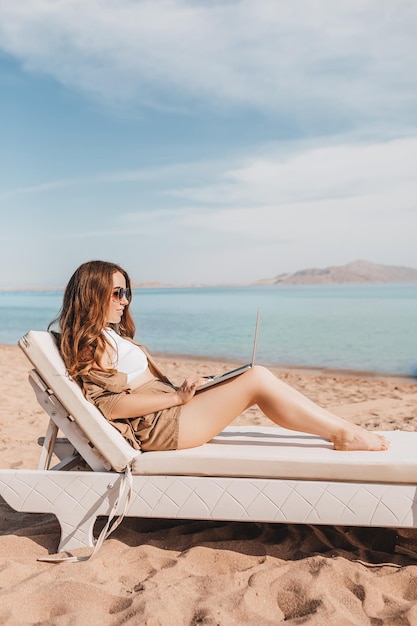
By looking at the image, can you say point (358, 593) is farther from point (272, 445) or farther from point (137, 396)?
point (137, 396)

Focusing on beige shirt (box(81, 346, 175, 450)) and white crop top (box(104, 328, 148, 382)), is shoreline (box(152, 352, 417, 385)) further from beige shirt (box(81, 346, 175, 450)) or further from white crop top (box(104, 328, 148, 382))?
beige shirt (box(81, 346, 175, 450))

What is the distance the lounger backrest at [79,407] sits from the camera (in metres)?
3.43

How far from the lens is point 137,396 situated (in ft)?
12.1

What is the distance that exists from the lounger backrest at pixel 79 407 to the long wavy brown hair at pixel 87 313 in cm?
16

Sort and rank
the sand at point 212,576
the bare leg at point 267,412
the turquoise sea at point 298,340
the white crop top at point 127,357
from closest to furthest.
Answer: the sand at point 212,576
the bare leg at point 267,412
the white crop top at point 127,357
the turquoise sea at point 298,340

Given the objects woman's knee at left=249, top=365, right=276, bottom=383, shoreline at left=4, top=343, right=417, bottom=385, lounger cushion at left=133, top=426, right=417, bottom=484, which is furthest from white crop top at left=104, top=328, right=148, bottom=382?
shoreline at left=4, top=343, right=417, bottom=385

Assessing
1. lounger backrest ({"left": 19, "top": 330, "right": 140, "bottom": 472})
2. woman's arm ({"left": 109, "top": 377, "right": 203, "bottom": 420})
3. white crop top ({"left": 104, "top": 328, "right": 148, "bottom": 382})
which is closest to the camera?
lounger backrest ({"left": 19, "top": 330, "right": 140, "bottom": 472})

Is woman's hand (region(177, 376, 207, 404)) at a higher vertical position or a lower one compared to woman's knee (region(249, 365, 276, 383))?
lower

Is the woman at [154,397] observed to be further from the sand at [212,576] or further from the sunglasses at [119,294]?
the sand at [212,576]

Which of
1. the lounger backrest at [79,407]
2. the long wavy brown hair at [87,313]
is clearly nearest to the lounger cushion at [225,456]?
the lounger backrest at [79,407]

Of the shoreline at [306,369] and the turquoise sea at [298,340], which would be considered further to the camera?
the turquoise sea at [298,340]

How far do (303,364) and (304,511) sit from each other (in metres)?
11.6

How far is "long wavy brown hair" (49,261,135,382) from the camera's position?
3725 millimetres

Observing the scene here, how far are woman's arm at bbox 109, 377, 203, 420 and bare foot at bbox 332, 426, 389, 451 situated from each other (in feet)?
2.87
